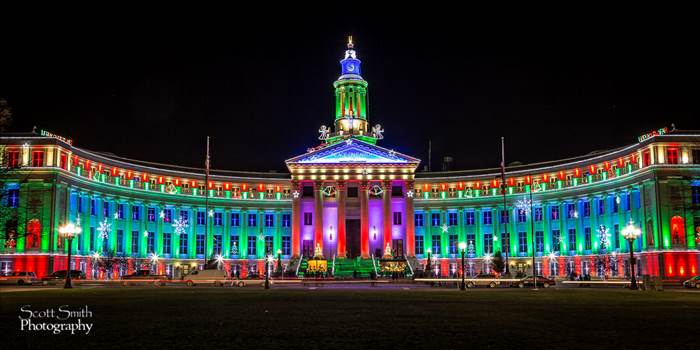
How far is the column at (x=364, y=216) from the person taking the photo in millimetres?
92812

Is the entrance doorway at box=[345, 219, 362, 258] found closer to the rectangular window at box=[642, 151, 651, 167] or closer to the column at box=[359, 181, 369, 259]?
the column at box=[359, 181, 369, 259]

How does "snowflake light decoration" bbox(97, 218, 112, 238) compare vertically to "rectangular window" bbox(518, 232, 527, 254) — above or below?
above

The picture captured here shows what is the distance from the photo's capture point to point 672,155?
74.6 meters

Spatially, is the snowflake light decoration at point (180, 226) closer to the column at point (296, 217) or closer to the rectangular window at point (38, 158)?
the column at point (296, 217)

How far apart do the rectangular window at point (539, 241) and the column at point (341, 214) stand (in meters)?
27.9

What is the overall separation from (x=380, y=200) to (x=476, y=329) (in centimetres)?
8015

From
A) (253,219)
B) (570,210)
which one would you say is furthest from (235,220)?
(570,210)

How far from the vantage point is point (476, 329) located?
55.9 feet

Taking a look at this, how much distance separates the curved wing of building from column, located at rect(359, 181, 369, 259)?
0.19m

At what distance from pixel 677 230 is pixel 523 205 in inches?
786

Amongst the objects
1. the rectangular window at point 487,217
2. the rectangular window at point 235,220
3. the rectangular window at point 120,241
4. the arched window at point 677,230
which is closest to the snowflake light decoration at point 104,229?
the rectangular window at point 120,241

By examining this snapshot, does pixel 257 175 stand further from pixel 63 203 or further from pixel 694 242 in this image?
pixel 694 242

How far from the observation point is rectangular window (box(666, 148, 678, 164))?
244 ft

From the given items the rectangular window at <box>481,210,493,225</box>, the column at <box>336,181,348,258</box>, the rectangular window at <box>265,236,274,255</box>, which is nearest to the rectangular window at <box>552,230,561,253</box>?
the rectangular window at <box>481,210,493,225</box>
